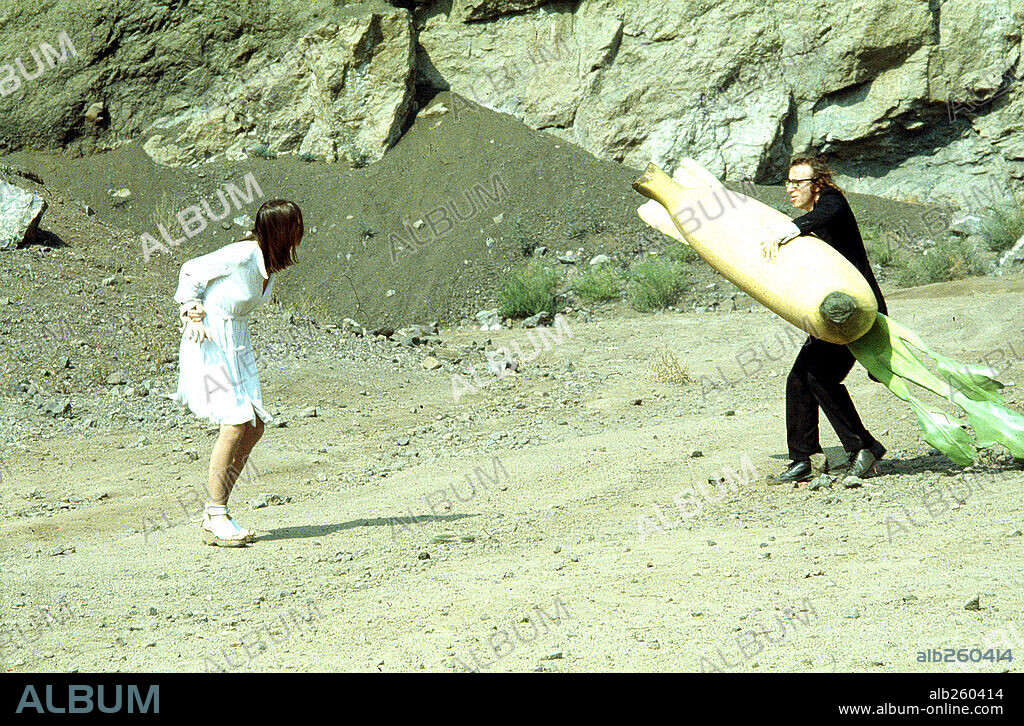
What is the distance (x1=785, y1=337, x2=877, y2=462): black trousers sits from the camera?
5637 millimetres

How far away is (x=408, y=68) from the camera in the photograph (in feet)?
59.2

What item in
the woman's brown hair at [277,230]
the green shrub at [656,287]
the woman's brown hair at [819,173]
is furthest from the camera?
the green shrub at [656,287]

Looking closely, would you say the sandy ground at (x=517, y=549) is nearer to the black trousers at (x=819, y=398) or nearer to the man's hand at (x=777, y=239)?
the black trousers at (x=819, y=398)

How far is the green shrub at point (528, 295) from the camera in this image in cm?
1422

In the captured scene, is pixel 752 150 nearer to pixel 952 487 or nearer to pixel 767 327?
pixel 767 327

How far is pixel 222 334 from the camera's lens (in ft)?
16.9

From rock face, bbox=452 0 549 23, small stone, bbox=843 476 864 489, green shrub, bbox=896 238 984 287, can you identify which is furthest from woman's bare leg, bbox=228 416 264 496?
rock face, bbox=452 0 549 23

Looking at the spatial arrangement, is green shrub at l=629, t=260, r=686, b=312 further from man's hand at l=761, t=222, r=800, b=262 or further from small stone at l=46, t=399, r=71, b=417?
man's hand at l=761, t=222, r=800, b=262

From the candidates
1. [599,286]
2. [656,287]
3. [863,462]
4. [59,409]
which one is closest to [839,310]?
[863,462]

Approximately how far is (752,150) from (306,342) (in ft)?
32.2

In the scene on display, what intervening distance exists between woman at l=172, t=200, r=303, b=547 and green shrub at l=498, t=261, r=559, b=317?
9050mm

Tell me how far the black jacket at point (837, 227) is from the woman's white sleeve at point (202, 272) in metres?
2.88

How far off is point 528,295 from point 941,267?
5645 millimetres

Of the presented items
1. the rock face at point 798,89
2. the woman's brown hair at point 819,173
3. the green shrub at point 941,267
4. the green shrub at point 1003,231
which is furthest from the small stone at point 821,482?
the rock face at point 798,89
